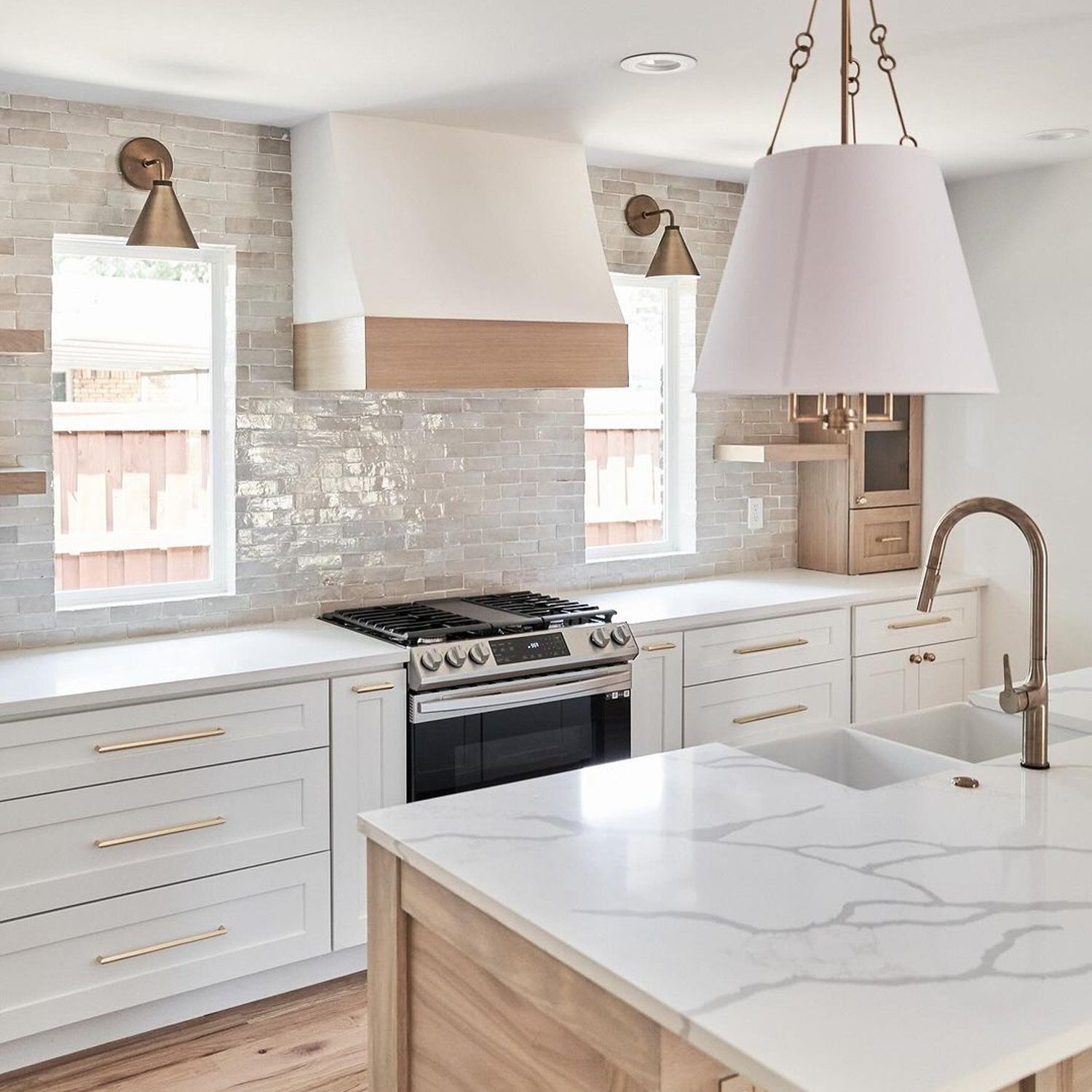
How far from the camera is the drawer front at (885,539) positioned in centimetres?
505

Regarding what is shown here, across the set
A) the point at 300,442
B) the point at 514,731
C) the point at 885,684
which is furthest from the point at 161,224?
the point at 885,684

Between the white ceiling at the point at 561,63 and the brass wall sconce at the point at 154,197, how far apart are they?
14 cm

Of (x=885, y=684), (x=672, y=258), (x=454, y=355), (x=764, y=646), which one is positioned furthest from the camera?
(x=885, y=684)

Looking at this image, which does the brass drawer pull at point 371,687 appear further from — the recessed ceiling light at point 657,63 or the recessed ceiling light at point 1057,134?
the recessed ceiling light at point 1057,134

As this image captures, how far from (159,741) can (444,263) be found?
164cm

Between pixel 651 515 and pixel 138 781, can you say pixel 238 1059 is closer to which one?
pixel 138 781

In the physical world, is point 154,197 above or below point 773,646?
above

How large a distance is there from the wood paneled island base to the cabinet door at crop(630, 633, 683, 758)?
81.2 inches

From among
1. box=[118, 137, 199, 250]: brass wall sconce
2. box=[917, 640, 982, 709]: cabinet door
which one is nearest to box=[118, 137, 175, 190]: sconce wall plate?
box=[118, 137, 199, 250]: brass wall sconce

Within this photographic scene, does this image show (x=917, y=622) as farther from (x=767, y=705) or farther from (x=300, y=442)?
(x=300, y=442)

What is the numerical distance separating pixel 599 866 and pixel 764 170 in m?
0.97

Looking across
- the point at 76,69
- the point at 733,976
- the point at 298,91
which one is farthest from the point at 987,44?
the point at 733,976

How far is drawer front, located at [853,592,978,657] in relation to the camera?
459 cm

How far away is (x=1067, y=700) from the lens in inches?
108
